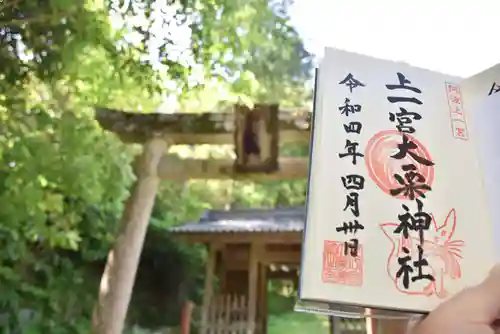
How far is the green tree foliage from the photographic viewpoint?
1.30 meters

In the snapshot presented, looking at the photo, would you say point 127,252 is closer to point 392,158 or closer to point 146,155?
point 146,155

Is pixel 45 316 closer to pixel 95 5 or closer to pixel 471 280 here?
pixel 95 5

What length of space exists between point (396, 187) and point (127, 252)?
1.39 m

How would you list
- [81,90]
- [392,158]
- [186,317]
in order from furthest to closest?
1. [186,317]
2. [81,90]
3. [392,158]

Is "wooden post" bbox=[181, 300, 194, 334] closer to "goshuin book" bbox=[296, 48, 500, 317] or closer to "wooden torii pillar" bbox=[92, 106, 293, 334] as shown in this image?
"wooden torii pillar" bbox=[92, 106, 293, 334]

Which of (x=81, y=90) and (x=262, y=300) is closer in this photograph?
(x=81, y=90)

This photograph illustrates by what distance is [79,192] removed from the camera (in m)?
1.42

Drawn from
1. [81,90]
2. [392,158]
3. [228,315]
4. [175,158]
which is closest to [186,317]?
[228,315]

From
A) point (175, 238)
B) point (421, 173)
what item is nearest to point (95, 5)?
→ point (175, 238)

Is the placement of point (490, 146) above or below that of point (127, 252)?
below

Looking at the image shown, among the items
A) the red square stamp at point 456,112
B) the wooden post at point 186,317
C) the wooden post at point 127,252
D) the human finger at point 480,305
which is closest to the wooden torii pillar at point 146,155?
the wooden post at point 127,252

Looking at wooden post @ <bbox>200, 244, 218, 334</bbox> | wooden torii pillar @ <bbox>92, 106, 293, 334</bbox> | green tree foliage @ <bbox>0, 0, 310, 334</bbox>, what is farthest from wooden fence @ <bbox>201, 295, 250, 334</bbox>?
wooden torii pillar @ <bbox>92, 106, 293, 334</bbox>

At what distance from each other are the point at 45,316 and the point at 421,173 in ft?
6.30

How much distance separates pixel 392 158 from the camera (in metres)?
0.40
